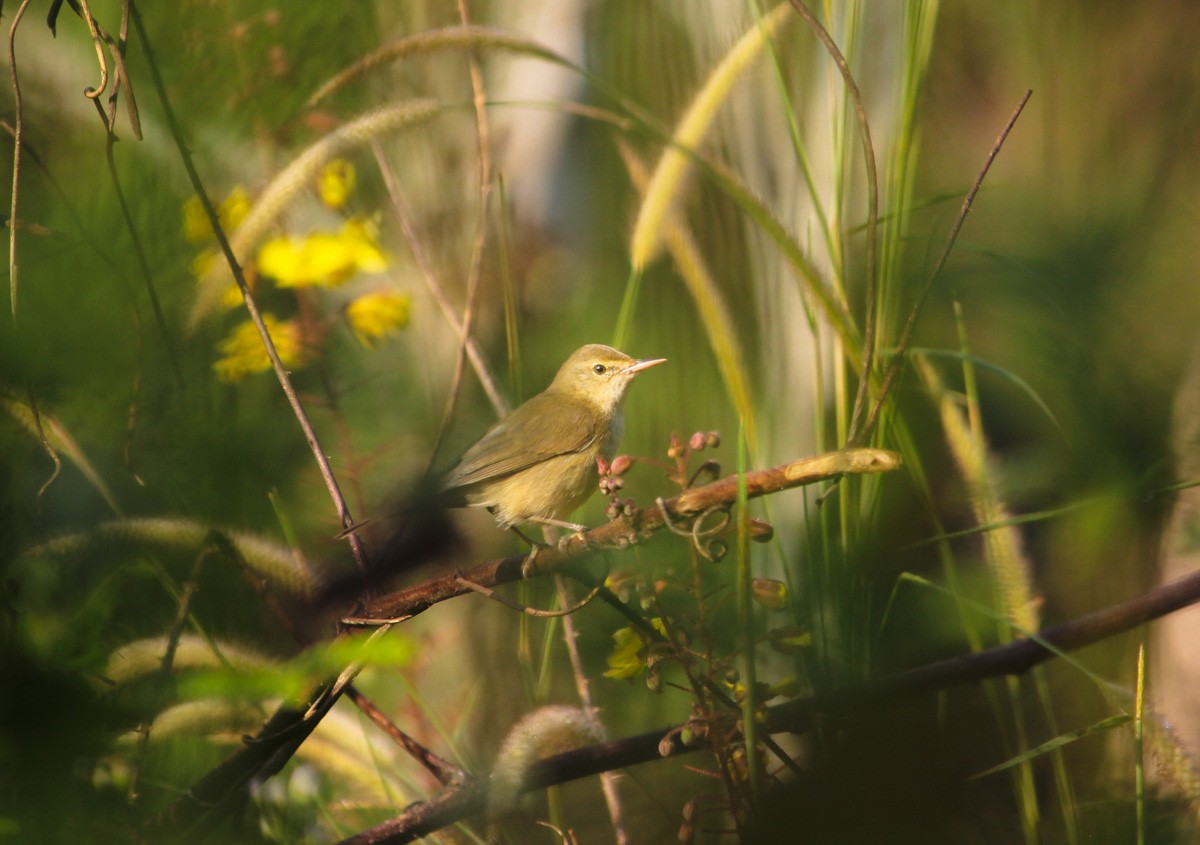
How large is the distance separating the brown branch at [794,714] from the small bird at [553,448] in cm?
62

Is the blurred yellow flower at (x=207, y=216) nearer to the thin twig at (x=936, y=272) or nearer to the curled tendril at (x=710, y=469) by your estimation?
the curled tendril at (x=710, y=469)

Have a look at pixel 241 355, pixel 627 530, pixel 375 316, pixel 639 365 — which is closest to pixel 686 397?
pixel 639 365

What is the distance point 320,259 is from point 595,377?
1.99ft

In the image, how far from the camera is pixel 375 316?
77.2 inches

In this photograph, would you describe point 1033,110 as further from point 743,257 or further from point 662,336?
point 662,336

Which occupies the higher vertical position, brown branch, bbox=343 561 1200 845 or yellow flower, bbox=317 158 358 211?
yellow flower, bbox=317 158 358 211

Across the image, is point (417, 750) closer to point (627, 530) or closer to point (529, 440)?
point (627, 530)

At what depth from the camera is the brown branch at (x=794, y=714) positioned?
1024 millimetres

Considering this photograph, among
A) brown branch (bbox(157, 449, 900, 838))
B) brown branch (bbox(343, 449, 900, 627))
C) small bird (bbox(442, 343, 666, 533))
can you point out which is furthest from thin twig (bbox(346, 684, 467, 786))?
small bird (bbox(442, 343, 666, 533))

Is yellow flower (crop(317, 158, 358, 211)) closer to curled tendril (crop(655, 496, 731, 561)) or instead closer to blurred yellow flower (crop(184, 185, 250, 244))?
blurred yellow flower (crop(184, 185, 250, 244))

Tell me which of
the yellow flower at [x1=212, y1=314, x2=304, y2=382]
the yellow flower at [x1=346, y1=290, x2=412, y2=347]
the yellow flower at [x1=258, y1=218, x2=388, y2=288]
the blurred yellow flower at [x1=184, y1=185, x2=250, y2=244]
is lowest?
the yellow flower at [x1=346, y1=290, x2=412, y2=347]

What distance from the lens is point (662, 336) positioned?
78.7 inches

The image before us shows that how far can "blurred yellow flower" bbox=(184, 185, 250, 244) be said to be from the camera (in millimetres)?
1233

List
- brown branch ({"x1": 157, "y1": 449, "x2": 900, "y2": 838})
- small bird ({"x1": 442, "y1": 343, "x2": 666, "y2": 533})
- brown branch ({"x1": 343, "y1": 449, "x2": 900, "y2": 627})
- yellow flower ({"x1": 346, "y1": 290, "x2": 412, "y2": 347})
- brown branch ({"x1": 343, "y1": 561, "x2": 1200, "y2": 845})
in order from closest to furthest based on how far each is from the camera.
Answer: brown branch ({"x1": 343, "y1": 449, "x2": 900, "y2": 627})
brown branch ({"x1": 157, "y1": 449, "x2": 900, "y2": 838})
brown branch ({"x1": 343, "y1": 561, "x2": 1200, "y2": 845})
small bird ({"x1": 442, "y1": 343, "x2": 666, "y2": 533})
yellow flower ({"x1": 346, "y1": 290, "x2": 412, "y2": 347})
